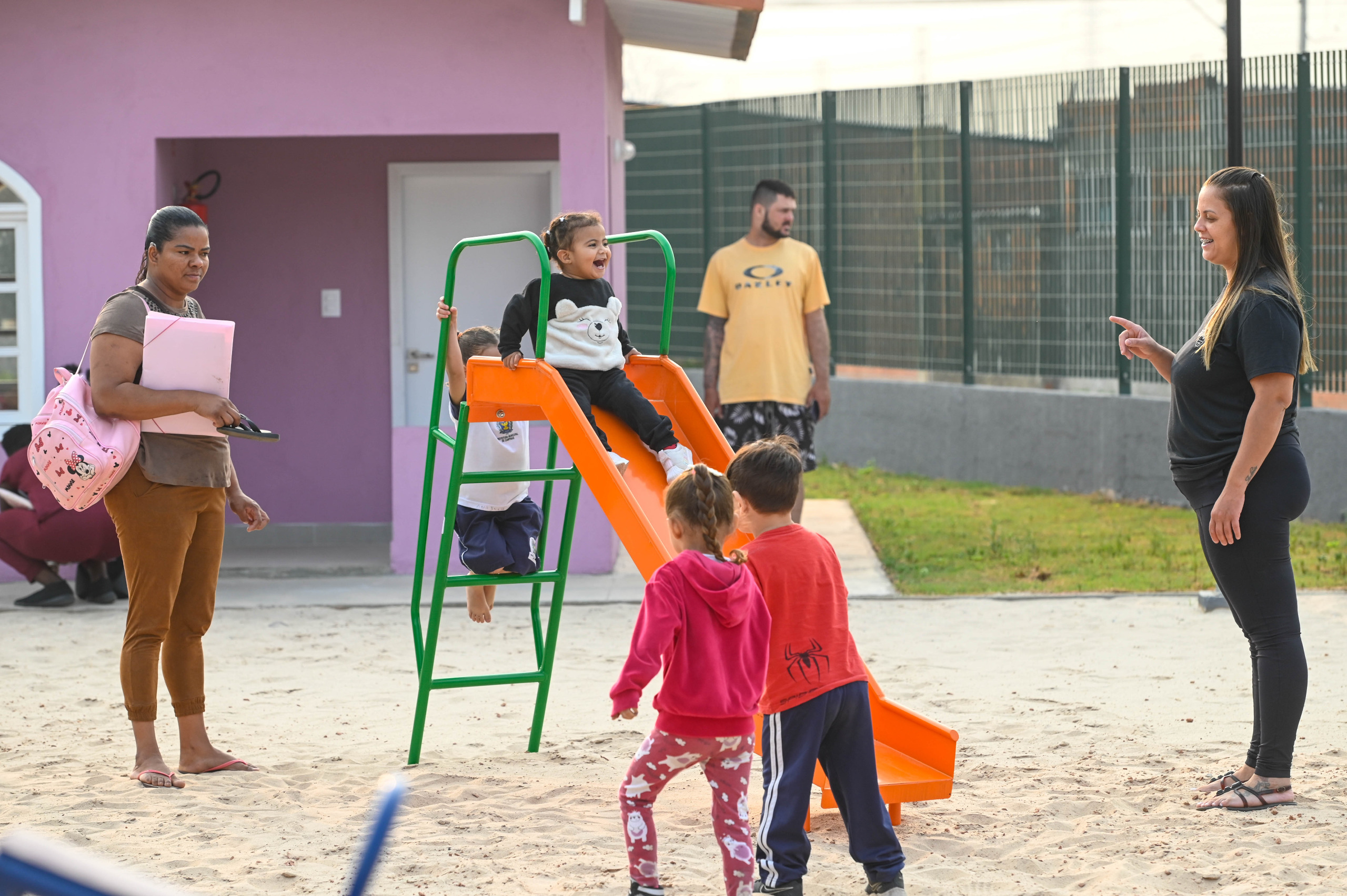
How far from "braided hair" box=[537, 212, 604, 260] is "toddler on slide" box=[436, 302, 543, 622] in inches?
17.8

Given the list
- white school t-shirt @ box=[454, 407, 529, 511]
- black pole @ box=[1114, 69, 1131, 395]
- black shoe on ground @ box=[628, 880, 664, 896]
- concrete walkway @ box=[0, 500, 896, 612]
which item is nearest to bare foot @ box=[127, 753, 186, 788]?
white school t-shirt @ box=[454, 407, 529, 511]

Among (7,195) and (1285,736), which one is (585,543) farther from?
(1285,736)

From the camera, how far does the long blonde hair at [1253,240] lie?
4.19 metres

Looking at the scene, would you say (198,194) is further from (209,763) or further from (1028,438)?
(1028,438)

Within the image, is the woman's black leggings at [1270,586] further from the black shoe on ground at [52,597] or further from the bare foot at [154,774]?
the black shoe on ground at [52,597]

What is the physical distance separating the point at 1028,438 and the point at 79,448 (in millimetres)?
9670

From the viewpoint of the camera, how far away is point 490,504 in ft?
17.0

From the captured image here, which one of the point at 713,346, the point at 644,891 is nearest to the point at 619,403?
the point at 644,891

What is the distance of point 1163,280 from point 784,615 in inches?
360

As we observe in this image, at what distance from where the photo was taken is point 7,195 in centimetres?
852

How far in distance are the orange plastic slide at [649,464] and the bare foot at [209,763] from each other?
4.72ft

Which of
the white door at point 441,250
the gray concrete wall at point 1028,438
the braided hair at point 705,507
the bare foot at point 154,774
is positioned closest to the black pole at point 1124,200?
the gray concrete wall at point 1028,438

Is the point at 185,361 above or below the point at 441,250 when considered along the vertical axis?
below

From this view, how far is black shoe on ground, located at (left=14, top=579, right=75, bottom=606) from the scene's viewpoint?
7848 millimetres
